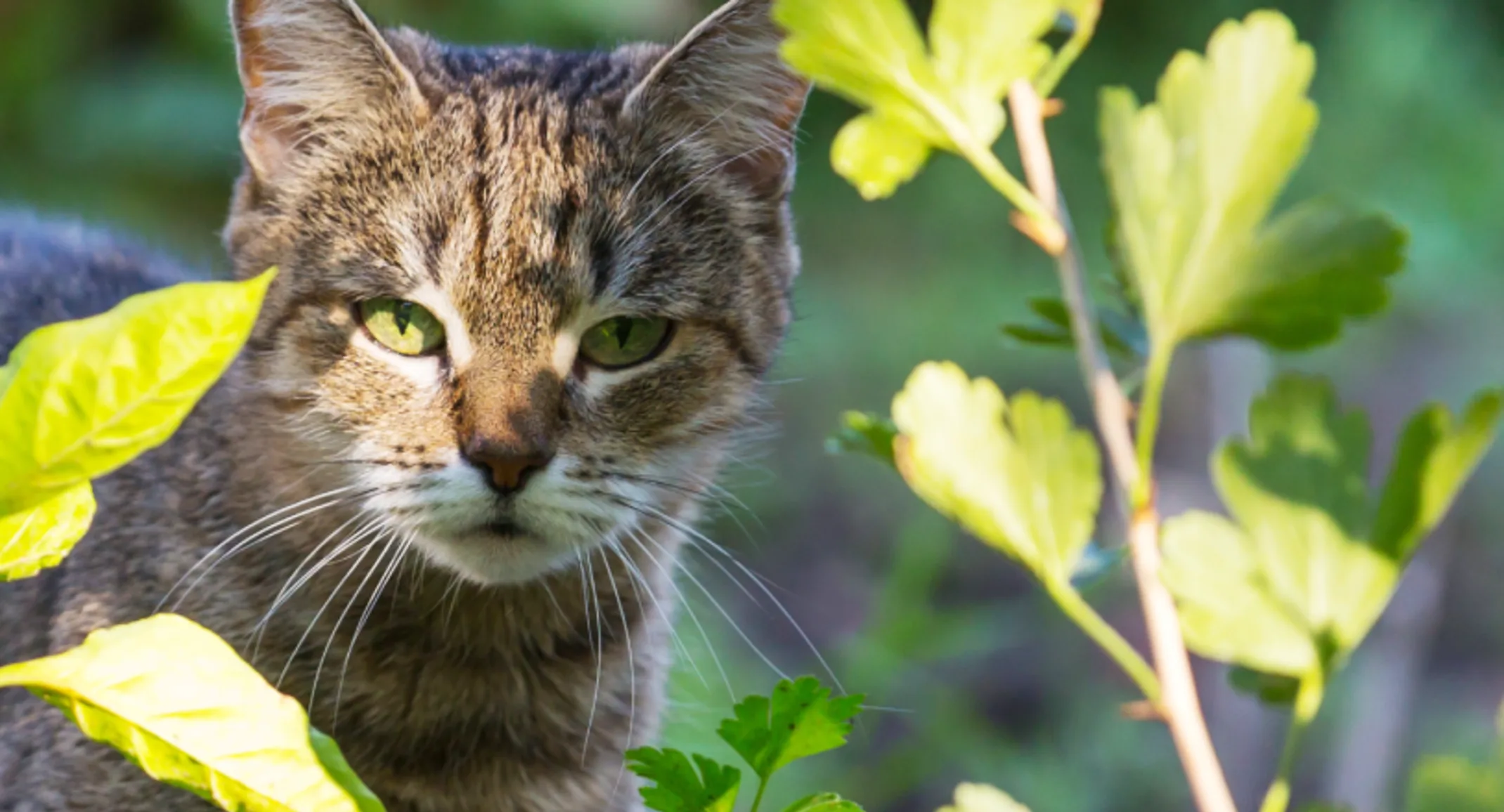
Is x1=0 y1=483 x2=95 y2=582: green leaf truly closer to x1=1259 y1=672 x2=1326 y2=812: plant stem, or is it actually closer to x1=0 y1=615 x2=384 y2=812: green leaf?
x1=0 y1=615 x2=384 y2=812: green leaf

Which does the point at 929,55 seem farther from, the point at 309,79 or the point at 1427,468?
the point at 309,79

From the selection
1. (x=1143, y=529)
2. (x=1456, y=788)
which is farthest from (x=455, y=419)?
(x=1456, y=788)

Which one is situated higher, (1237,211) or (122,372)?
(1237,211)

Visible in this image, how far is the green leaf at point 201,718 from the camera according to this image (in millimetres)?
453

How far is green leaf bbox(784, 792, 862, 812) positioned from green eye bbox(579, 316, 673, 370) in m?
0.68

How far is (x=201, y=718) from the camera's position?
46 centimetres

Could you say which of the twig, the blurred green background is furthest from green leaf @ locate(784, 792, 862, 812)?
the blurred green background

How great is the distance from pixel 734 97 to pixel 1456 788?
→ 3.10 feet

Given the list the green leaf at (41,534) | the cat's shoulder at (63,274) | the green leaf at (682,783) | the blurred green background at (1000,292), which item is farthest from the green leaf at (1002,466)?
the blurred green background at (1000,292)

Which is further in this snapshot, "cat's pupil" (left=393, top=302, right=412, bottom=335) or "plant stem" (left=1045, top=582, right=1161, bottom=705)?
"cat's pupil" (left=393, top=302, right=412, bottom=335)

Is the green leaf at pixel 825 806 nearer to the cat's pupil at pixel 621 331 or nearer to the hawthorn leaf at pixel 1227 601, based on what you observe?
the hawthorn leaf at pixel 1227 601

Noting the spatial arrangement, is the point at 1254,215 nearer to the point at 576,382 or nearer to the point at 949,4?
the point at 949,4

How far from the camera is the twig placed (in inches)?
17.3

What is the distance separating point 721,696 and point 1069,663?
0.89 meters
